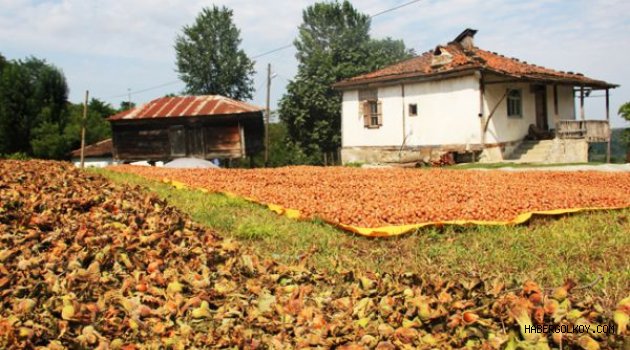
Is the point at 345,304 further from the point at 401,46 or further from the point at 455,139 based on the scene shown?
the point at 401,46

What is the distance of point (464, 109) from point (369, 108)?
15.4 feet

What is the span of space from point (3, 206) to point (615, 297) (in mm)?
5304

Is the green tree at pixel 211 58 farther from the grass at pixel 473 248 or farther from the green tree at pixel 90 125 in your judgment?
the grass at pixel 473 248

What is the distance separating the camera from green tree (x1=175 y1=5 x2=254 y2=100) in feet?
151

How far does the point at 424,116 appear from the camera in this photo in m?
21.6

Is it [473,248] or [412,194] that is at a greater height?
[412,194]

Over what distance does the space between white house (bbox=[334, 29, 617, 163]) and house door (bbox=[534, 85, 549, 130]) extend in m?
0.04

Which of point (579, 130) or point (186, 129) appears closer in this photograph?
point (579, 130)

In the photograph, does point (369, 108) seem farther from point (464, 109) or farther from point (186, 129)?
point (186, 129)

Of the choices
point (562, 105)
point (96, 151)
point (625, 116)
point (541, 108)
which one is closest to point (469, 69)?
point (541, 108)

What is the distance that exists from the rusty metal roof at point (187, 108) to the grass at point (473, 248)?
19217 mm

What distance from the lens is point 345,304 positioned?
309cm

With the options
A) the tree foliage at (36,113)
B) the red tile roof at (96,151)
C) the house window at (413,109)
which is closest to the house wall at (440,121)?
the house window at (413,109)

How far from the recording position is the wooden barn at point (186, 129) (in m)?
25.6
